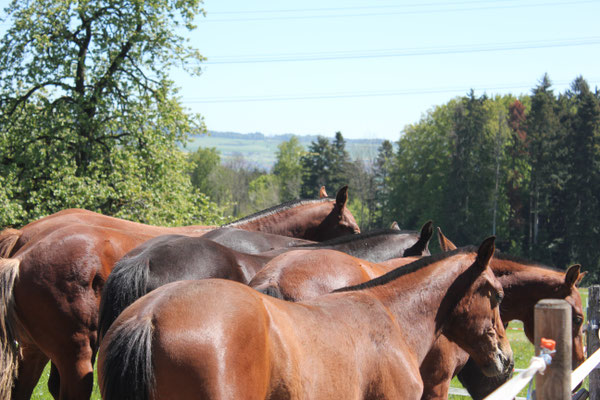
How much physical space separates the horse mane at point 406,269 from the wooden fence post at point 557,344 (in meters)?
1.18

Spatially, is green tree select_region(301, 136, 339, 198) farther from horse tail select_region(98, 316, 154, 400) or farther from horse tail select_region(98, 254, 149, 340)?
horse tail select_region(98, 316, 154, 400)

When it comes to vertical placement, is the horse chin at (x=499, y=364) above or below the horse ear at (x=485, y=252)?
below

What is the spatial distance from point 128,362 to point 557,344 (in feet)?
6.58

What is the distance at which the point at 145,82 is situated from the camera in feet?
64.0

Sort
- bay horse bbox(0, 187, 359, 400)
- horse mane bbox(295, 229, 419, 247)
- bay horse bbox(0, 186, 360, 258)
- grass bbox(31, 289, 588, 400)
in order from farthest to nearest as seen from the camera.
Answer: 1. bay horse bbox(0, 186, 360, 258)
2. grass bbox(31, 289, 588, 400)
3. horse mane bbox(295, 229, 419, 247)
4. bay horse bbox(0, 187, 359, 400)

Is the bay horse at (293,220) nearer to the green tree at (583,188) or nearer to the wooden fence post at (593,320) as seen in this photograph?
the wooden fence post at (593,320)

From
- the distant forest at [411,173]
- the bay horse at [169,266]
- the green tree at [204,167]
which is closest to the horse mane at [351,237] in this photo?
the bay horse at [169,266]

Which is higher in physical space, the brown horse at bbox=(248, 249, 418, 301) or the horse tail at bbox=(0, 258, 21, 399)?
the brown horse at bbox=(248, 249, 418, 301)

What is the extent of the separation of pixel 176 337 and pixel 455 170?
171 ft

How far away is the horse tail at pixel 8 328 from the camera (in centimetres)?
500

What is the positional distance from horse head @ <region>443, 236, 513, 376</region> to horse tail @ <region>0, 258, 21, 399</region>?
3608 millimetres

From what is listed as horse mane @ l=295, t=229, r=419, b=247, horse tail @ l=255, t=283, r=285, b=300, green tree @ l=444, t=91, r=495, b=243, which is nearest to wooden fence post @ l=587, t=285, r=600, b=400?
horse mane @ l=295, t=229, r=419, b=247

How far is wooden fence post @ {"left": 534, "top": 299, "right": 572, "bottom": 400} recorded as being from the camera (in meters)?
2.86

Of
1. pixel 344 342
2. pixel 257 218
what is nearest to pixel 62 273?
pixel 257 218
